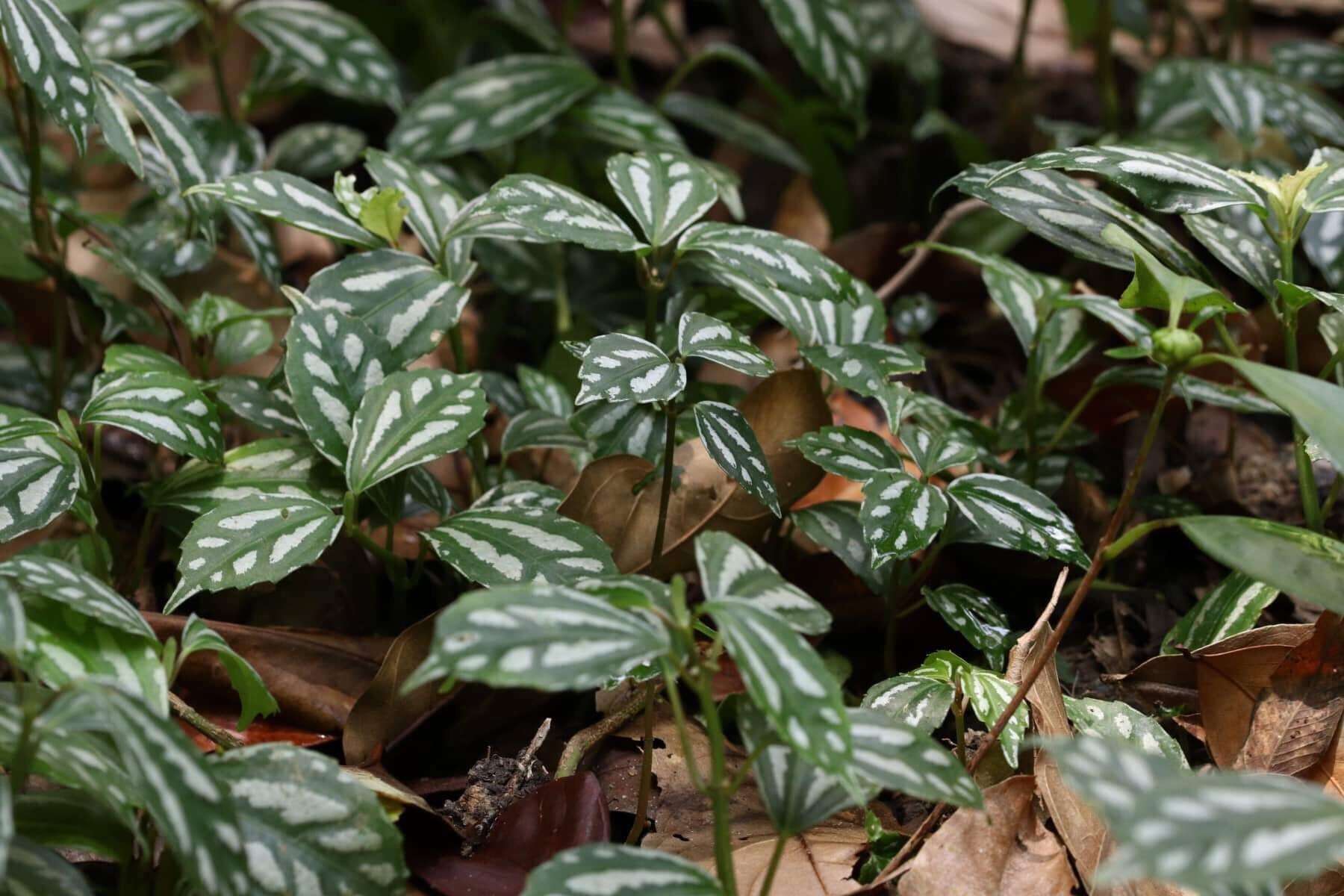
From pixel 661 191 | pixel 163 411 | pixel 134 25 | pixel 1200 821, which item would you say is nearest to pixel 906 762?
pixel 1200 821

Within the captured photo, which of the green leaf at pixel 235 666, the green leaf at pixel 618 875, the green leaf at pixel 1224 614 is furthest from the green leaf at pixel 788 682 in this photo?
the green leaf at pixel 1224 614

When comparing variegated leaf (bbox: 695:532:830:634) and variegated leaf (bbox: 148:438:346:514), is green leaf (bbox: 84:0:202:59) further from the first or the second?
variegated leaf (bbox: 695:532:830:634)

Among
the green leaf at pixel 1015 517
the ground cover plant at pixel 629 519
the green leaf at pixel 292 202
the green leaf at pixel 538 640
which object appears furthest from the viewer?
the green leaf at pixel 292 202

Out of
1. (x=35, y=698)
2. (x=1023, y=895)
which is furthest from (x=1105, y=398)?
(x=35, y=698)

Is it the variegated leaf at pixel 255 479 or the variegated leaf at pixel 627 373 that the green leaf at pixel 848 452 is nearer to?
the variegated leaf at pixel 627 373

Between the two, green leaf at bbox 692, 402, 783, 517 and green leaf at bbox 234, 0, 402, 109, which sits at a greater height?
green leaf at bbox 234, 0, 402, 109

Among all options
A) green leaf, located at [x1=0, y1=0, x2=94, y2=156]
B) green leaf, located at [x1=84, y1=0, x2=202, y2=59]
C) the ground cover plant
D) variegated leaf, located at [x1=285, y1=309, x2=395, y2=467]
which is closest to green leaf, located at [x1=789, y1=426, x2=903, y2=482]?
the ground cover plant

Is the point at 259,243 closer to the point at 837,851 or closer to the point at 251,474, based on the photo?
the point at 251,474
